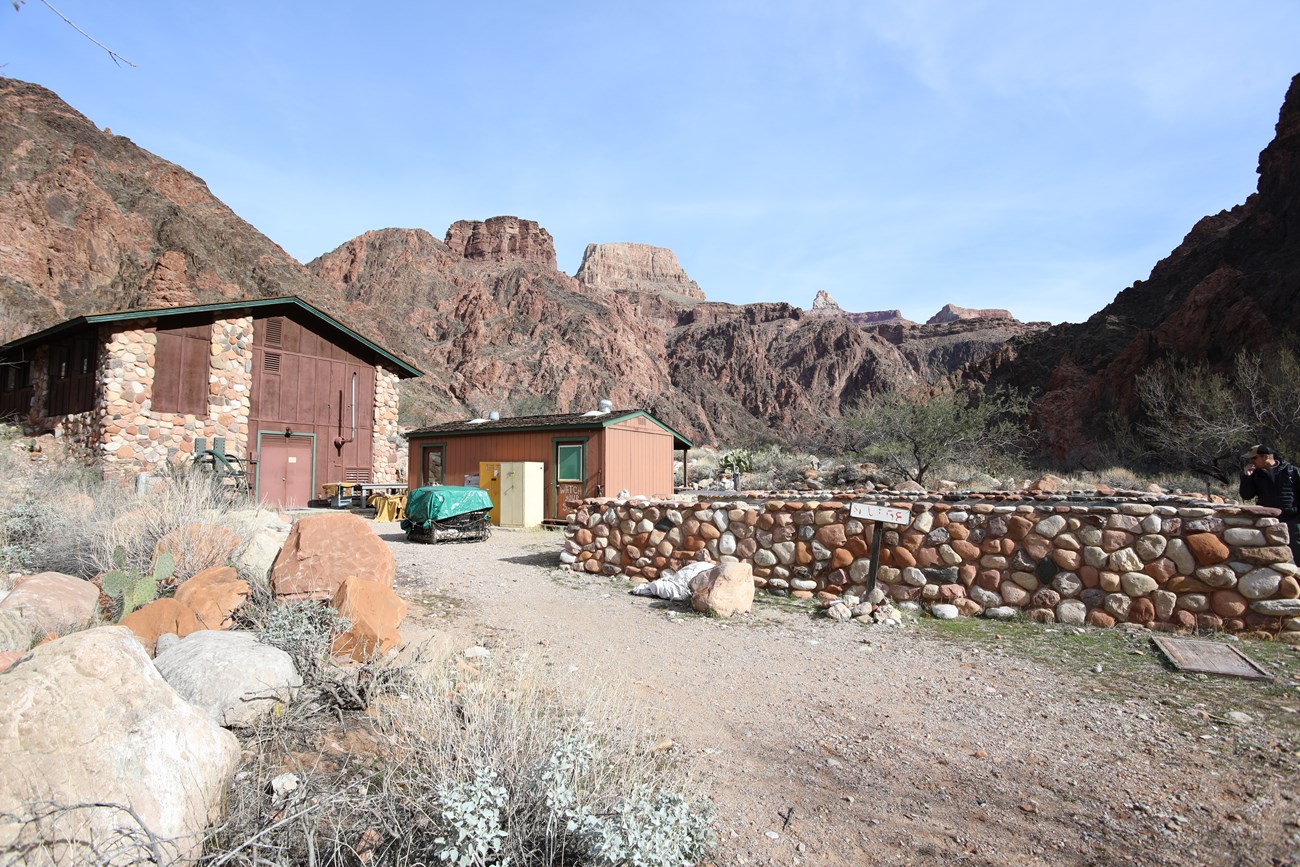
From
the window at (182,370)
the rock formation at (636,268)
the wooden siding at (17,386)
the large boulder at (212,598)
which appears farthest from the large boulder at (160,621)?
the rock formation at (636,268)

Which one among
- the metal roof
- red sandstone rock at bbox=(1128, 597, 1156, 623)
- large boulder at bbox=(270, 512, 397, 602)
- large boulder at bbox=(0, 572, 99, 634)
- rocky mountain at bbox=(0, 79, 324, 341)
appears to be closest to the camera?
large boulder at bbox=(0, 572, 99, 634)

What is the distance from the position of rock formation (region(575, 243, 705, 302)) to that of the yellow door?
4772 inches

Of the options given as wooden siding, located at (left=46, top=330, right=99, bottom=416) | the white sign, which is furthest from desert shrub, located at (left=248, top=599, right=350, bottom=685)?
wooden siding, located at (left=46, top=330, right=99, bottom=416)

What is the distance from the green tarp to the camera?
14.2 meters

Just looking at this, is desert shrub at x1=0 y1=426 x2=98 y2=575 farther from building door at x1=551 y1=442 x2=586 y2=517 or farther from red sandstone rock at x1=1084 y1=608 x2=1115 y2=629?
building door at x1=551 y1=442 x2=586 y2=517

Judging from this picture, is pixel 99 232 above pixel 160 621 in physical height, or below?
above

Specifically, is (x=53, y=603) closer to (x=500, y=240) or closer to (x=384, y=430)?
(x=384, y=430)

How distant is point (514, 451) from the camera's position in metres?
20.5

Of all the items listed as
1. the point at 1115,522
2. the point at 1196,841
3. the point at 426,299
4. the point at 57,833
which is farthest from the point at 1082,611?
the point at 426,299

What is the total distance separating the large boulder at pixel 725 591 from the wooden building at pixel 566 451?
1024 centimetres

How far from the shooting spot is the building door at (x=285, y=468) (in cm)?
2039

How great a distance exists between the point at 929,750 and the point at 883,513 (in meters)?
3.80

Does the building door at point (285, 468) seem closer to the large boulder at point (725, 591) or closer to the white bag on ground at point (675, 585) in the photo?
the white bag on ground at point (675, 585)

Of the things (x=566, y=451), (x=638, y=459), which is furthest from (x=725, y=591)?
(x=638, y=459)
